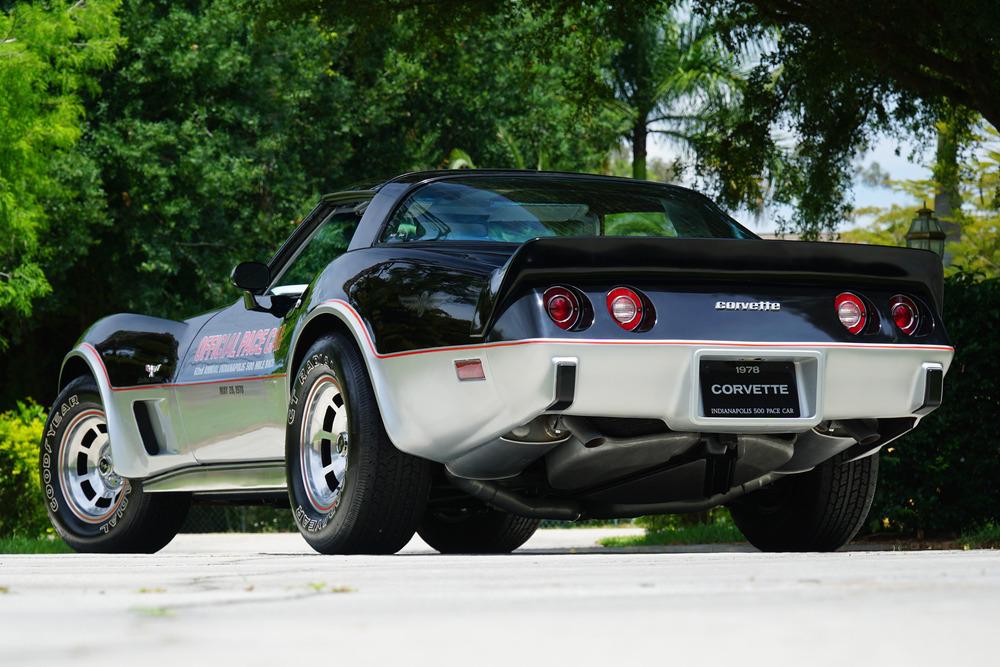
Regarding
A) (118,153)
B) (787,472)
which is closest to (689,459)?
(787,472)

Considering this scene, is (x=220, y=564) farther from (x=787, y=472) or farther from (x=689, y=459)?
(x=787, y=472)

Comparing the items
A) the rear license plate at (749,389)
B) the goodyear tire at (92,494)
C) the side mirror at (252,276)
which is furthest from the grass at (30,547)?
the rear license plate at (749,389)

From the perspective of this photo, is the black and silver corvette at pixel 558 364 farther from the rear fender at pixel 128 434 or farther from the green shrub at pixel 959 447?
the green shrub at pixel 959 447

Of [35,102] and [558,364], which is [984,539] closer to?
[558,364]

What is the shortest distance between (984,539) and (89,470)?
226 inches

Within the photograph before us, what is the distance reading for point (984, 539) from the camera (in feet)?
34.3

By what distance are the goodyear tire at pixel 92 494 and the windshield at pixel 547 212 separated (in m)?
2.39

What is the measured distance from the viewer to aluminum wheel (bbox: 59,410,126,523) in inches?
325

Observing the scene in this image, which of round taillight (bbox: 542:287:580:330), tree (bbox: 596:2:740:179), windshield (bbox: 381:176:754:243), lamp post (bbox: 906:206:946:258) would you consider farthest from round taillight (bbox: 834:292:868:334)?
tree (bbox: 596:2:740:179)

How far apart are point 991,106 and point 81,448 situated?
7.61 metres

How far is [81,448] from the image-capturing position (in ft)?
27.6

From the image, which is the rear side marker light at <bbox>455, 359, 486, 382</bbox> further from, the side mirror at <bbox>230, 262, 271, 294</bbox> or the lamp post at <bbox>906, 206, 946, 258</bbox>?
the lamp post at <bbox>906, 206, 946, 258</bbox>

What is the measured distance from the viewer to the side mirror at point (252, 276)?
22.7ft

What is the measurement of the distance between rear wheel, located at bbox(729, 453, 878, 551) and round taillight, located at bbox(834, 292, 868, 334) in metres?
0.84
